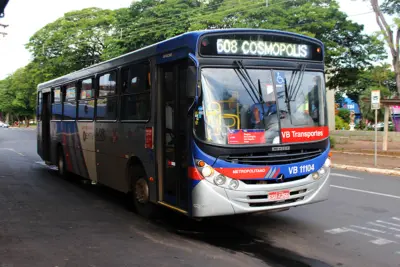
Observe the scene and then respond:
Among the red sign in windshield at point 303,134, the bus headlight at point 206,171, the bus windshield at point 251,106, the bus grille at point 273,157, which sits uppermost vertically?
the bus windshield at point 251,106

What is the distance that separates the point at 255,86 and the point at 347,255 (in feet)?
8.48

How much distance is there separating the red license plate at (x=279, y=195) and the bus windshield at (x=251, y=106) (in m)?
0.73

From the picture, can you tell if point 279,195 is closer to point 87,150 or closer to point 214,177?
point 214,177

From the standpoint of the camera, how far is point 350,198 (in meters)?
9.63

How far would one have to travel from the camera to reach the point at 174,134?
6680 millimetres

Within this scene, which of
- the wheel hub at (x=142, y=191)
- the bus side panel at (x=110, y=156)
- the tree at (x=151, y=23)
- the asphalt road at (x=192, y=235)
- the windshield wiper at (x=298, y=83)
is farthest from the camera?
the tree at (x=151, y=23)

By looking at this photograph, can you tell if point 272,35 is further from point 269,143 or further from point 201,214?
point 201,214

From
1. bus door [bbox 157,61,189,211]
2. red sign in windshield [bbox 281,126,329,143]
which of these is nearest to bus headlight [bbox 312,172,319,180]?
red sign in windshield [bbox 281,126,329,143]

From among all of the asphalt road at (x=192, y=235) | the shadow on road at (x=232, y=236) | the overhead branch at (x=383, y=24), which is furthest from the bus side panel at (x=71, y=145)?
the overhead branch at (x=383, y=24)

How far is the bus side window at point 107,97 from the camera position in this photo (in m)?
8.59

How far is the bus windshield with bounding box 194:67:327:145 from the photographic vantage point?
595 centimetres

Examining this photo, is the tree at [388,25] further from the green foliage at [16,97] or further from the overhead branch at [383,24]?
the green foliage at [16,97]

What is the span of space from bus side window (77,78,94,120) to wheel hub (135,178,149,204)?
267 cm

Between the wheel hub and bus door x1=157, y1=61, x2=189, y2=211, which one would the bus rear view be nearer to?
bus door x1=157, y1=61, x2=189, y2=211
